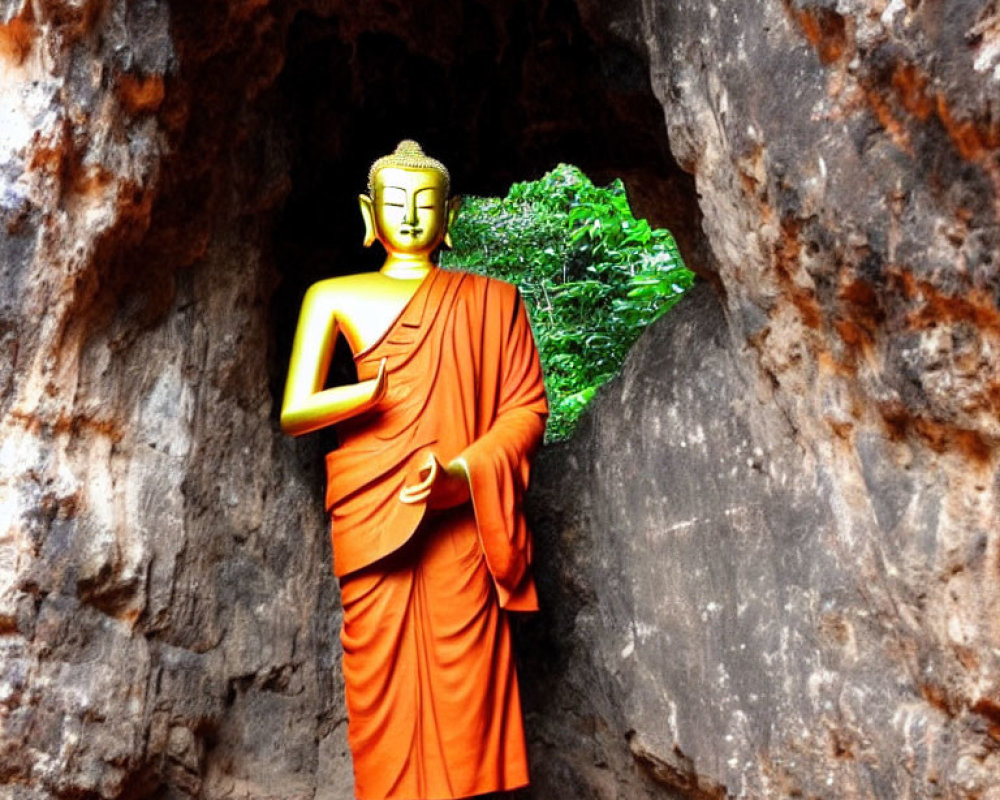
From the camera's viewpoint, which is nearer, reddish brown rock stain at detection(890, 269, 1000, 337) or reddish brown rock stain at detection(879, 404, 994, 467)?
reddish brown rock stain at detection(890, 269, 1000, 337)

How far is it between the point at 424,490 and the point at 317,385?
0.53 metres

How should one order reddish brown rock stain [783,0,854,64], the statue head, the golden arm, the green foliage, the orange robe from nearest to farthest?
reddish brown rock stain [783,0,854,64] → the orange robe → the golden arm → the statue head → the green foliage

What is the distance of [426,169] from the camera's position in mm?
3566

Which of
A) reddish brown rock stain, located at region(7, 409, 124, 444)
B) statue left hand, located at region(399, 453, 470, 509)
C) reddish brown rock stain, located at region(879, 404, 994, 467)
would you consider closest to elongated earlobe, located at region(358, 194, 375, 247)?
statue left hand, located at region(399, 453, 470, 509)

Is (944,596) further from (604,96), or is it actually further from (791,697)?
(604,96)

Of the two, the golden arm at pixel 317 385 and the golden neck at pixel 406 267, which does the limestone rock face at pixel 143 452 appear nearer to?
the golden arm at pixel 317 385

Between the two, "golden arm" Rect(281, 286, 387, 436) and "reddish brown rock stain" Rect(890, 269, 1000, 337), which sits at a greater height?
"golden arm" Rect(281, 286, 387, 436)

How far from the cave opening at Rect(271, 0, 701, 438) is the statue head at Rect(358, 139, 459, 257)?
513 mm

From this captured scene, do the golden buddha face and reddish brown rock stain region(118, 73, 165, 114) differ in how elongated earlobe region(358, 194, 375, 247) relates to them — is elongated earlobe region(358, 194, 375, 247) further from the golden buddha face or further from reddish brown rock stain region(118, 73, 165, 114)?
reddish brown rock stain region(118, 73, 165, 114)

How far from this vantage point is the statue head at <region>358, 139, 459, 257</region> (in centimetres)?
355

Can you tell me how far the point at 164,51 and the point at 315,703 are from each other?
6.75 ft

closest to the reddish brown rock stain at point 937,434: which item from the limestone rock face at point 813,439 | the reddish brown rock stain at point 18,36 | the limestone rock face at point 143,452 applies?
the limestone rock face at point 813,439

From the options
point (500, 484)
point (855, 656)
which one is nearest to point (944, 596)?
point (855, 656)

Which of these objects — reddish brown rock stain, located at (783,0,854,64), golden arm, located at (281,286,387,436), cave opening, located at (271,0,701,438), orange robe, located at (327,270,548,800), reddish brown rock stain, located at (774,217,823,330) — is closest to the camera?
reddish brown rock stain, located at (783,0,854,64)
